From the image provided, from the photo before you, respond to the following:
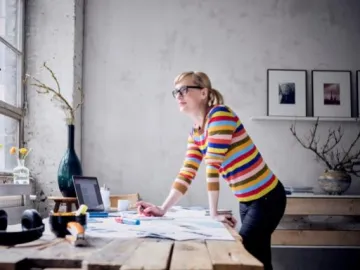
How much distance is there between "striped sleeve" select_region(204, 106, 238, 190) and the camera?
211cm

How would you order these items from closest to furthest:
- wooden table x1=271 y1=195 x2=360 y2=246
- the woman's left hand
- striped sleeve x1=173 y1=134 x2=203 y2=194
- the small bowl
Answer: the small bowl < the woman's left hand < striped sleeve x1=173 y1=134 x2=203 y2=194 < wooden table x1=271 y1=195 x2=360 y2=246

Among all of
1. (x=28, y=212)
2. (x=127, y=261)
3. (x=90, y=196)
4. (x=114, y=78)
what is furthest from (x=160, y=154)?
(x=127, y=261)

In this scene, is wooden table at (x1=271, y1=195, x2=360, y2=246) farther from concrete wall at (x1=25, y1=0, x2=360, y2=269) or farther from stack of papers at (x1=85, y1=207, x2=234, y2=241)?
stack of papers at (x1=85, y1=207, x2=234, y2=241)

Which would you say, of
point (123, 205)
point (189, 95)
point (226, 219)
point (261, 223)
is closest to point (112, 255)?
point (226, 219)

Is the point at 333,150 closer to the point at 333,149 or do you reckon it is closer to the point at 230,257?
the point at 333,149

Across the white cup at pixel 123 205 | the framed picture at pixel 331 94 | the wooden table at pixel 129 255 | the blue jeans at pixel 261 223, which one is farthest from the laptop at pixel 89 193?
the framed picture at pixel 331 94

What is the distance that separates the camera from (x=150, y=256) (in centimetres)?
116

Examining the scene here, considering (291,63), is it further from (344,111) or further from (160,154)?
(160,154)

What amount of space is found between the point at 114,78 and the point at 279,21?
1536 millimetres

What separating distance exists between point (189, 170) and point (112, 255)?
4.35 ft

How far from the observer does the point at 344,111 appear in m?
4.23

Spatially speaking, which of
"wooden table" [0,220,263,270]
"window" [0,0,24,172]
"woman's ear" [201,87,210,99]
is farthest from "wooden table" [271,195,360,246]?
"wooden table" [0,220,263,270]

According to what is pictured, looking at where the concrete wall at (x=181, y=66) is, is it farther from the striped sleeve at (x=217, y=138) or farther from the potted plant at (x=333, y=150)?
the striped sleeve at (x=217, y=138)

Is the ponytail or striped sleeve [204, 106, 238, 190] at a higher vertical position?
the ponytail
